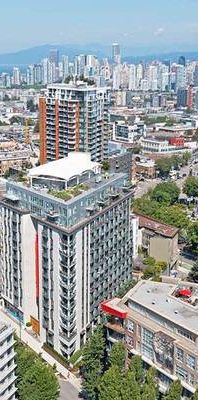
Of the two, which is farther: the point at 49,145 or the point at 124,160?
the point at 124,160

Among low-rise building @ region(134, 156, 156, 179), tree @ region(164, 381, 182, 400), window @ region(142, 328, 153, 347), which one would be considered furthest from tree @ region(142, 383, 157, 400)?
low-rise building @ region(134, 156, 156, 179)

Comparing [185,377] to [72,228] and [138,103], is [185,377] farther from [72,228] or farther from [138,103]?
[138,103]

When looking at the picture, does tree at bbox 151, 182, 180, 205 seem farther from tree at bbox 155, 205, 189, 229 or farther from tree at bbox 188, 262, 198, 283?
tree at bbox 188, 262, 198, 283

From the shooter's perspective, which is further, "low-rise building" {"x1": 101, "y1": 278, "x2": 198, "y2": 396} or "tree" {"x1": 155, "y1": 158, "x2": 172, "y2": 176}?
"tree" {"x1": 155, "y1": 158, "x2": 172, "y2": 176}

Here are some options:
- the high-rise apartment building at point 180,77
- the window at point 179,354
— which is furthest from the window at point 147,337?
the high-rise apartment building at point 180,77

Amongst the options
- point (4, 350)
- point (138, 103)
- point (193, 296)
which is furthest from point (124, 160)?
point (138, 103)

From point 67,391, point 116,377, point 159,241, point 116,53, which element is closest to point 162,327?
point 116,377

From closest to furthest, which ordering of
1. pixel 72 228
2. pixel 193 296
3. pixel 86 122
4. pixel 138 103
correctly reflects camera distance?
1. pixel 193 296
2. pixel 72 228
3. pixel 86 122
4. pixel 138 103
